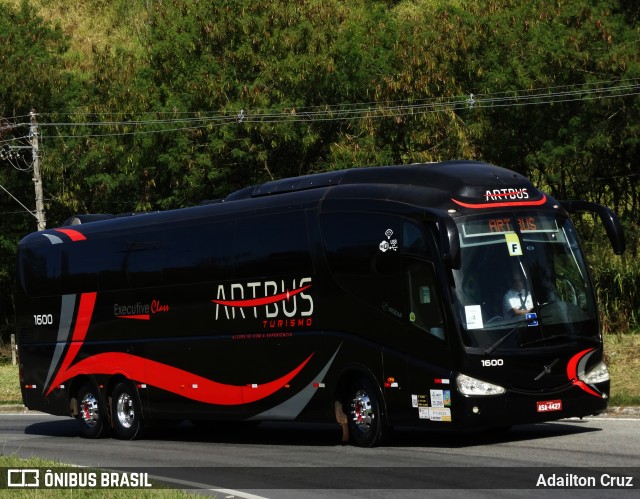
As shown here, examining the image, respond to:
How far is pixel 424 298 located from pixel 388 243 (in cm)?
96

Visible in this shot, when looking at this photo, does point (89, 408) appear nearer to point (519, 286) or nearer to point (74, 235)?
point (74, 235)

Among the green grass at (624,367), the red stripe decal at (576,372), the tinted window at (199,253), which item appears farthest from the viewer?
the green grass at (624,367)

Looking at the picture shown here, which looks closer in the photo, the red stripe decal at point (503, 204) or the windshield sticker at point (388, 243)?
the red stripe decal at point (503, 204)

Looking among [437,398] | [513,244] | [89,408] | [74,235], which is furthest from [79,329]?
[513,244]

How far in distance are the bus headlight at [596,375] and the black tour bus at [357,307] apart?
28 millimetres

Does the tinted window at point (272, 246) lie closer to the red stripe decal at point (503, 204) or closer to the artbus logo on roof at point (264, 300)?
the artbus logo on roof at point (264, 300)

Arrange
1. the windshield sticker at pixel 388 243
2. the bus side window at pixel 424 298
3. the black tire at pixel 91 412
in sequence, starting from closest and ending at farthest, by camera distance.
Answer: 1. the bus side window at pixel 424 298
2. the windshield sticker at pixel 388 243
3. the black tire at pixel 91 412

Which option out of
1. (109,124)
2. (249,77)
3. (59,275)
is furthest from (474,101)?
(59,275)

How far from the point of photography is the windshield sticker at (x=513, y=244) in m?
15.7

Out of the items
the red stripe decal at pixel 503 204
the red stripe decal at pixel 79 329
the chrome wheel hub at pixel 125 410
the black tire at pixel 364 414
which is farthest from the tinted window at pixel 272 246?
the red stripe decal at pixel 79 329

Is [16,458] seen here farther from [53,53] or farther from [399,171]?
[53,53]

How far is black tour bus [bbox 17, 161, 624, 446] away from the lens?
50.3ft

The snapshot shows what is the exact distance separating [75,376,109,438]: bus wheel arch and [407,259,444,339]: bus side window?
840 centimetres

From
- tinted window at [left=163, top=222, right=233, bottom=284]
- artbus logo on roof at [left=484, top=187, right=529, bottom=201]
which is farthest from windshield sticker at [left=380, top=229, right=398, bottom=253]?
tinted window at [left=163, top=222, right=233, bottom=284]
